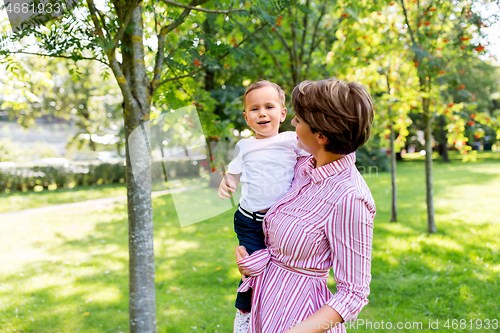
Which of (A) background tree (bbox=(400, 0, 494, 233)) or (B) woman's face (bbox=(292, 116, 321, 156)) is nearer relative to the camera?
(B) woman's face (bbox=(292, 116, 321, 156))

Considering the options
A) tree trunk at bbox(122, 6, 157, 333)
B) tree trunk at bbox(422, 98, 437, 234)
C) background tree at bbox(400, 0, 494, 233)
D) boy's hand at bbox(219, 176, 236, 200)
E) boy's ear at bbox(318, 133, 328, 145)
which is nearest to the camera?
boy's ear at bbox(318, 133, 328, 145)

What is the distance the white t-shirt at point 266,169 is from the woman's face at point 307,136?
0.90 feet

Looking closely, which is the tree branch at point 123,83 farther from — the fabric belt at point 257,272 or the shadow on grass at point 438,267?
the shadow on grass at point 438,267

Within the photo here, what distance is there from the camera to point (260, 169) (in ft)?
5.76

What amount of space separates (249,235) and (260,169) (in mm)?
328

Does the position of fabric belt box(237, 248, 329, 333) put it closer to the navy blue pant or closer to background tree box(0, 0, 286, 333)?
the navy blue pant

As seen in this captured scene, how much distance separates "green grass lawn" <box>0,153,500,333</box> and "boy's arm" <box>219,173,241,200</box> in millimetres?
2574

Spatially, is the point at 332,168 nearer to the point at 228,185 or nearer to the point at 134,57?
the point at 228,185

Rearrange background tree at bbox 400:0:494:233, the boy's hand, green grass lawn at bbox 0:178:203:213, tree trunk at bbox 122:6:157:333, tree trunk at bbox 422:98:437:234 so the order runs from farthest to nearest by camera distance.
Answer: green grass lawn at bbox 0:178:203:213, tree trunk at bbox 422:98:437:234, background tree at bbox 400:0:494:233, tree trunk at bbox 122:6:157:333, the boy's hand

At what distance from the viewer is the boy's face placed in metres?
1.72

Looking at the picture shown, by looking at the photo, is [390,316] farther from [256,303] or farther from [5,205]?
[5,205]

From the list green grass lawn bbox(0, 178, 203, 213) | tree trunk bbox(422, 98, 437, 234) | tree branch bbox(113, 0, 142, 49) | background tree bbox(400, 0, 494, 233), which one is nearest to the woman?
tree branch bbox(113, 0, 142, 49)

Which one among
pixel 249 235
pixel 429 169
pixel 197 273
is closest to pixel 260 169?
pixel 249 235

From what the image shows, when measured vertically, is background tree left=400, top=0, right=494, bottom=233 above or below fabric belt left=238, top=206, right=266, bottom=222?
above
